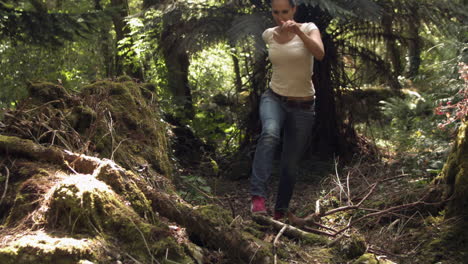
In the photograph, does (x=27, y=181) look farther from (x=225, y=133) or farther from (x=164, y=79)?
(x=225, y=133)

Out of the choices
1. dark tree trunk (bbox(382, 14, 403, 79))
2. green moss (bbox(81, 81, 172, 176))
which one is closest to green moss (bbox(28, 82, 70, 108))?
green moss (bbox(81, 81, 172, 176))

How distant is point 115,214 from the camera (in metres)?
2.42

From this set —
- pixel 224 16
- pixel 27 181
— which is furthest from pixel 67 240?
pixel 224 16

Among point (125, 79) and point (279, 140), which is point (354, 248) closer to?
point (279, 140)

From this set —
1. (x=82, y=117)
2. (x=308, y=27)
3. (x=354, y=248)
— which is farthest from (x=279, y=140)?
(x=82, y=117)

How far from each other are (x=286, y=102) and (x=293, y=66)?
0.97 feet

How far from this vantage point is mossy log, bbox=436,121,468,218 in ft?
10.6

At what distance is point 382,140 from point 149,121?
19.0 feet

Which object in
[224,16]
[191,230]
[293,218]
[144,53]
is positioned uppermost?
[224,16]

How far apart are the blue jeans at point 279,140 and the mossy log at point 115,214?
35.1 inches

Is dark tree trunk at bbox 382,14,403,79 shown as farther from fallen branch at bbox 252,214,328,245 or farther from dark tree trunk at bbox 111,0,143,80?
fallen branch at bbox 252,214,328,245

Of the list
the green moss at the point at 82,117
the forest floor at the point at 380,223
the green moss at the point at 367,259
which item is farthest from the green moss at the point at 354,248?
the green moss at the point at 82,117

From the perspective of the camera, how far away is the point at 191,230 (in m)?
2.75

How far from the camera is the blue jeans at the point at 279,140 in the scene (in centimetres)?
375
